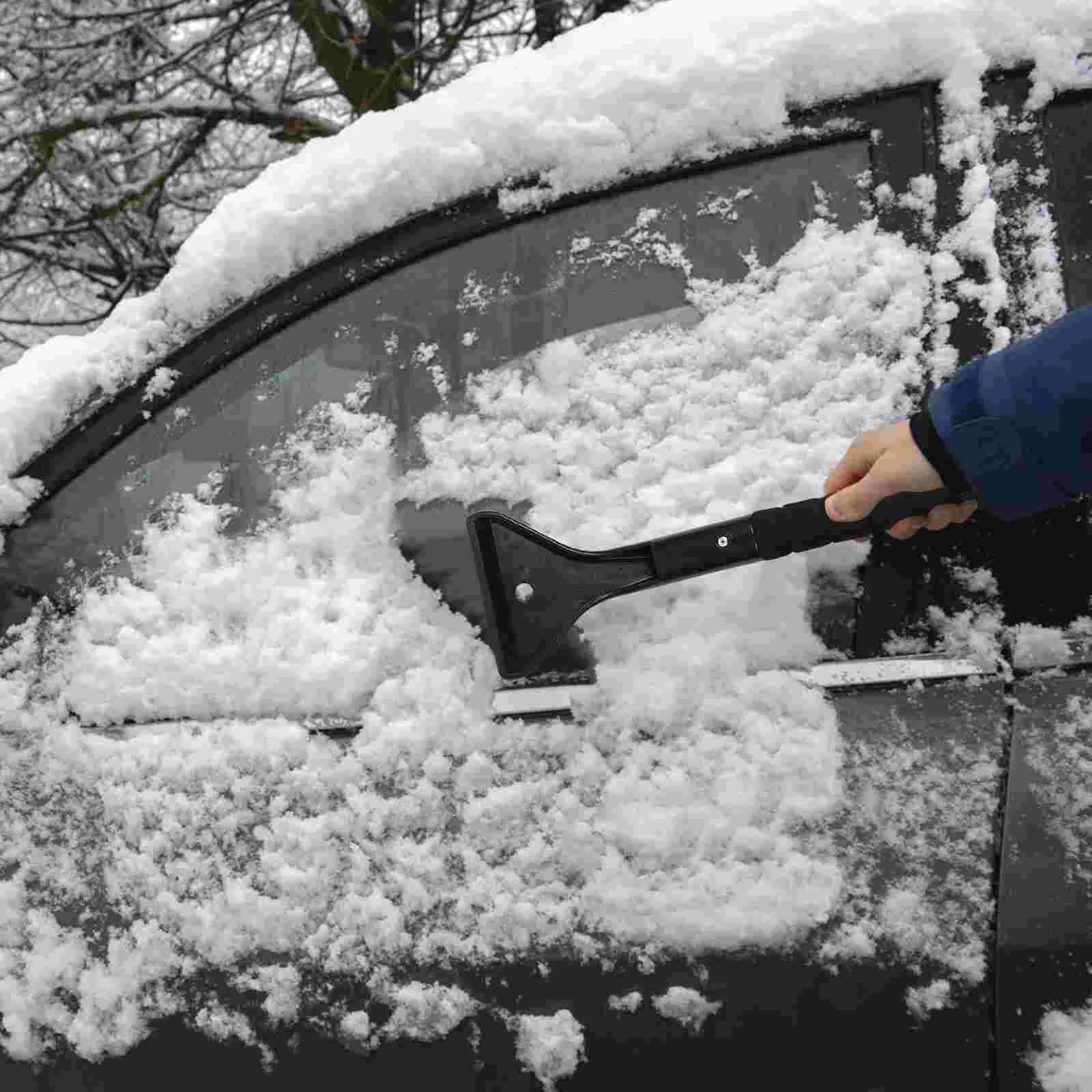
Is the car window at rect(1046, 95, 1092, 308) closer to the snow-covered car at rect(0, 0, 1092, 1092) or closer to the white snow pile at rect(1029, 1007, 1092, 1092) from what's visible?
the snow-covered car at rect(0, 0, 1092, 1092)

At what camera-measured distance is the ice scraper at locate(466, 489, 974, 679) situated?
1.15 metres

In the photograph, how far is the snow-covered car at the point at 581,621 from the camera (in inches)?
45.0

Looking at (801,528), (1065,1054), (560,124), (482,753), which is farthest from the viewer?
(560,124)

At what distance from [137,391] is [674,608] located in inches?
36.9

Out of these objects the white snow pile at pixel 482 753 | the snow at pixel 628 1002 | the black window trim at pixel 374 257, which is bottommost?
the snow at pixel 628 1002

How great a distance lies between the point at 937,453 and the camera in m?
1.10

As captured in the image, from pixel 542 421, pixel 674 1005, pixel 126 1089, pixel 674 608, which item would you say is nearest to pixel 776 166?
pixel 542 421

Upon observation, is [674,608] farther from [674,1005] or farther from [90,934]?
[90,934]

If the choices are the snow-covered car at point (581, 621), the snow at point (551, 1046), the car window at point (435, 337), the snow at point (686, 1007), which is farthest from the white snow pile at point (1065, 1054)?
the car window at point (435, 337)

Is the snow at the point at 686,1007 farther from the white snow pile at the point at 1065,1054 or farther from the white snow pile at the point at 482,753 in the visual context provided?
the white snow pile at the point at 1065,1054

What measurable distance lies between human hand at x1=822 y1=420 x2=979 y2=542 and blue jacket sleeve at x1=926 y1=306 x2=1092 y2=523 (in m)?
0.04

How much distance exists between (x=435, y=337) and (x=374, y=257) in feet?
0.56

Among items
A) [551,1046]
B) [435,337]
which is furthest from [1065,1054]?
[435,337]

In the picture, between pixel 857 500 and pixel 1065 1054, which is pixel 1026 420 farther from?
pixel 1065 1054
